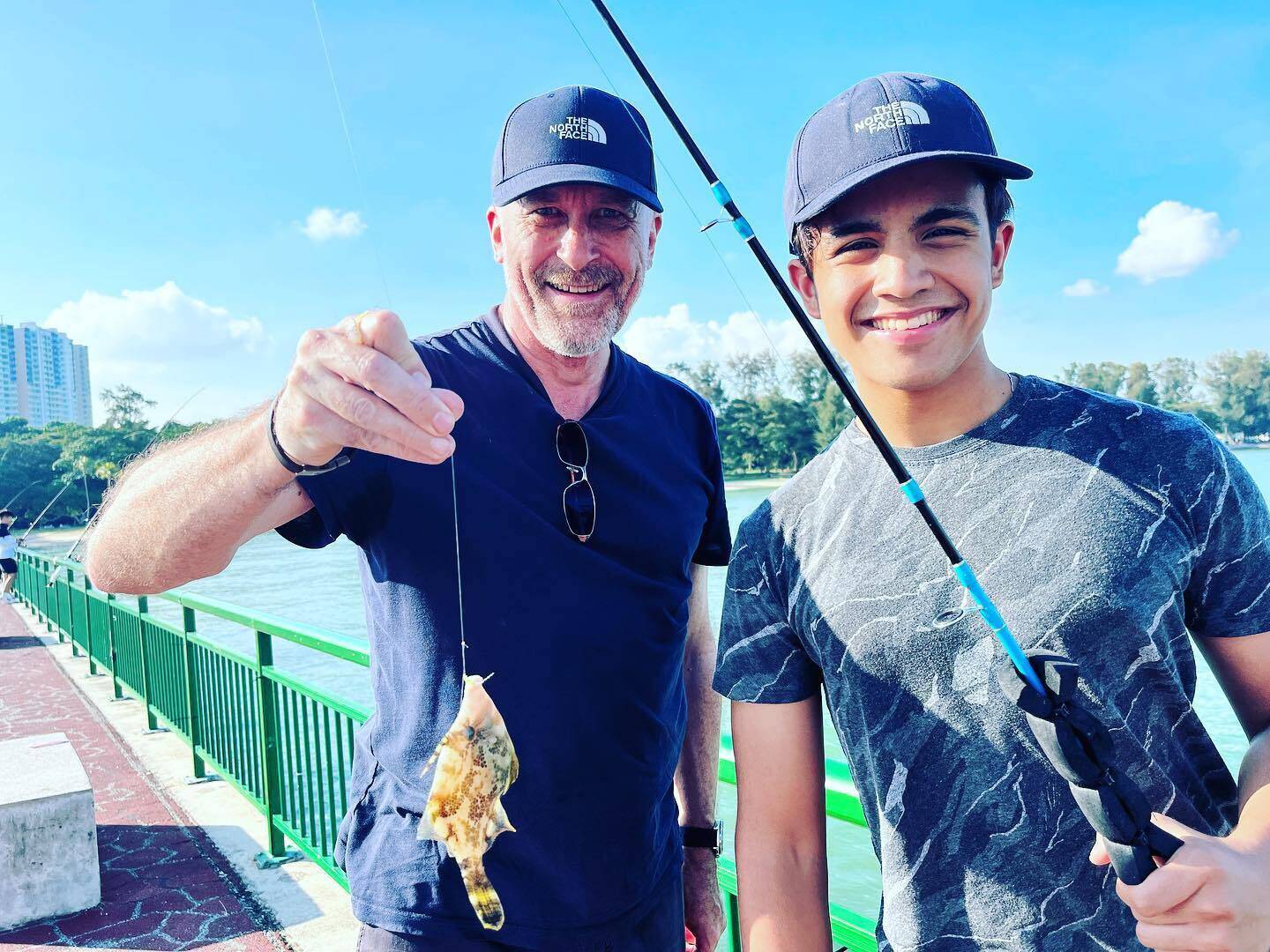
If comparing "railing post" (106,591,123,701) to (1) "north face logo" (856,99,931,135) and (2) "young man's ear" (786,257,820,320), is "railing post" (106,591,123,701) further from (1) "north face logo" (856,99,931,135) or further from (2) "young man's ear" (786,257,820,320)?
(1) "north face logo" (856,99,931,135)

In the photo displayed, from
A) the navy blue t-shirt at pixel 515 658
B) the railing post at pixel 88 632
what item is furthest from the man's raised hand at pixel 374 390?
the railing post at pixel 88 632

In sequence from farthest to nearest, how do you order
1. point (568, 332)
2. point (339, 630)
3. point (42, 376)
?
point (42, 376), point (339, 630), point (568, 332)

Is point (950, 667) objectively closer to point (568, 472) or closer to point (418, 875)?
point (568, 472)

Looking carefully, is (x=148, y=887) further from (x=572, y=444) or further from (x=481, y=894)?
(x=572, y=444)

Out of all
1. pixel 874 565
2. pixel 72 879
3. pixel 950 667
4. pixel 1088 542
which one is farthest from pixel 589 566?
pixel 72 879

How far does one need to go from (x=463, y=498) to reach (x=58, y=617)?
1325 centimetres

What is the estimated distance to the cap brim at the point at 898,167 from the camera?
1612 millimetres

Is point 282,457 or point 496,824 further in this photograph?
point 496,824

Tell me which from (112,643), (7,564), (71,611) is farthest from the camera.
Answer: (7,564)

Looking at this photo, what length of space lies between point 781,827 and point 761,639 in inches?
14.7

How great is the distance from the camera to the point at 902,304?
167 centimetres

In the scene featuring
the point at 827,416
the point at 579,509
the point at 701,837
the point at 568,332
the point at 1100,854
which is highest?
the point at 827,416

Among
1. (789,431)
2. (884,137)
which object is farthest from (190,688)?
(789,431)

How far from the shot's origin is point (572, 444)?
87.6 inches
